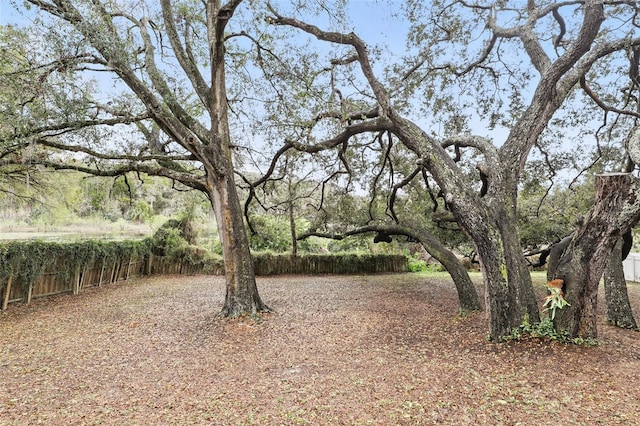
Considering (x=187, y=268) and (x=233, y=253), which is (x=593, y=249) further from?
→ (x=187, y=268)

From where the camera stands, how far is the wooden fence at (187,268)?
9.02 meters

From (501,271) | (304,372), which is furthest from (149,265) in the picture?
(501,271)

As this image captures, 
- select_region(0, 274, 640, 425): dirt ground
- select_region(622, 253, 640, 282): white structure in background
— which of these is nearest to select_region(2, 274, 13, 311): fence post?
select_region(0, 274, 640, 425): dirt ground

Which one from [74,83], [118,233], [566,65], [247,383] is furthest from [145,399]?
[118,233]

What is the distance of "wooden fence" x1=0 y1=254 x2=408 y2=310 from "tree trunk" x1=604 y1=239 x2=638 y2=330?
397 inches

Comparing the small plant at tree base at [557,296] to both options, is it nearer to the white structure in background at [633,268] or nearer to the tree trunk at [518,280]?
the tree trunk at [518,280]

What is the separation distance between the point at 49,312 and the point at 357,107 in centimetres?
767

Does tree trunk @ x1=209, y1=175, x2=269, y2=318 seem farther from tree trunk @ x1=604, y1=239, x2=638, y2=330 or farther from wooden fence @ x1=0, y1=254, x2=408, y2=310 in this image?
tree trunk @ x1=604, y1=239, x2=638, y2=330

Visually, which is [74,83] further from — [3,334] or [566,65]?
[566,65]

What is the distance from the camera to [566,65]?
4.79 metres

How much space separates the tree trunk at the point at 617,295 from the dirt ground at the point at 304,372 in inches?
10.1

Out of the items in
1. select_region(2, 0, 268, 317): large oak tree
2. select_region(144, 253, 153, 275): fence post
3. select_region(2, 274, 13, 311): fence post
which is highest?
select_region(2, 0, 268, 317): large oak tree

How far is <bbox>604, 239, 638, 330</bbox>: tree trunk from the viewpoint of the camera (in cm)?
546

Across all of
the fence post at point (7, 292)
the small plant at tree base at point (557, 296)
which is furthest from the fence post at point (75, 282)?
the small plant at tree base at point (557, 296)
